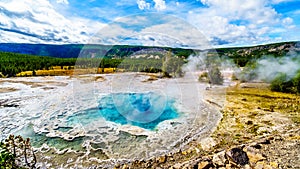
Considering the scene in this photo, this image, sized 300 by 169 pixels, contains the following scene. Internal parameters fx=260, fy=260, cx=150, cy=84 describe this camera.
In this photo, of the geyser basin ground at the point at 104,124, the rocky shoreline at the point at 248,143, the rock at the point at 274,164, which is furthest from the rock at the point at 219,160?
the geyser basin ground at the point at 104,124

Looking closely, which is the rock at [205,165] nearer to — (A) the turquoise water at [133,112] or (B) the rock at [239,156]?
(B) the rock at [239,156]

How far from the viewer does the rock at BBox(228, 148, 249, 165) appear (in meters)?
8.11

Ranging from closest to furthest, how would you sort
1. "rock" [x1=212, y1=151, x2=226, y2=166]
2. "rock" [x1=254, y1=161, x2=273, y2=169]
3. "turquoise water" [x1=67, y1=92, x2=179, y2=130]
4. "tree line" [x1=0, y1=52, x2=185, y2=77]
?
"rock" [x1=254, y1=161, x2=273, y2=169] < "rock" [x1=212, y1=151, x2=226, y2=166] < "turquoise water" [x1=67, y1=92, x2=179, y2=130] < "tree line" [x1=0, y1=52, x2=185, y2=77]

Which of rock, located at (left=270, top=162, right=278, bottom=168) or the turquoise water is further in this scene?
the turquoise water

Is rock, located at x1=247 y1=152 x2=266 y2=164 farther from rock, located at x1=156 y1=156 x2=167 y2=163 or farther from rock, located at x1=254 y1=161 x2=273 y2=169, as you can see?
rock, located at x1=156 y1=156 x2=167 y2=163

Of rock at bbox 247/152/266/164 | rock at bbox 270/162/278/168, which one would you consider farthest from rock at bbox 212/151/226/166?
rock at bbox 270/162/278/168

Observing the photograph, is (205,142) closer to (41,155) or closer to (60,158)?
(60,158)

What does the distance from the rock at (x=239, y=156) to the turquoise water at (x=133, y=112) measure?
22.8 ft

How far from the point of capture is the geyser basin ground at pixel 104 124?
1159cm

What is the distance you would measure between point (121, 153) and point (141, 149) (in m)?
0.96

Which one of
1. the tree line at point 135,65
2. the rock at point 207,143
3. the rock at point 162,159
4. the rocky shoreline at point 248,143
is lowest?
the rock at point 162,159

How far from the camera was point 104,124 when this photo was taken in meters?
15.9

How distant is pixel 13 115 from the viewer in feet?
57.8

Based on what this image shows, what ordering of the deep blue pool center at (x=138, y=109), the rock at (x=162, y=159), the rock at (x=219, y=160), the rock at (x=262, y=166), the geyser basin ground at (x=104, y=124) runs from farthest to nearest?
the deep blue pool center at (x=138, y=109)
the geyser basin ground at (x=104, y=124)
the rock at (x=162, y=159)
the rock at (x=219, y=160)
the rock at (x=262, y=166)
